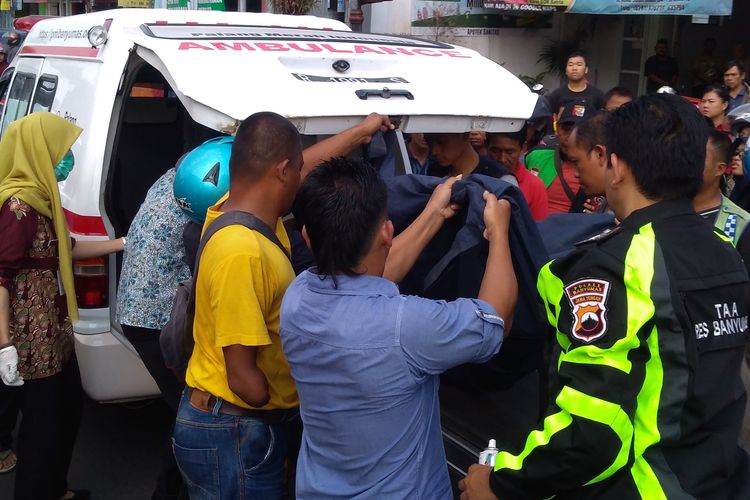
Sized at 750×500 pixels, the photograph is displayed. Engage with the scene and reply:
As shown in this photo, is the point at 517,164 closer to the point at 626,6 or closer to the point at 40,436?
the point at 40,436

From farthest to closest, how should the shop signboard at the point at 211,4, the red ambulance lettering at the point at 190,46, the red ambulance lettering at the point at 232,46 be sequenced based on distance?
the shop signboard at the point at 211,4
the red ambulance lettering at the point at 232,46
the red ambulance lettering at the point at 190,46

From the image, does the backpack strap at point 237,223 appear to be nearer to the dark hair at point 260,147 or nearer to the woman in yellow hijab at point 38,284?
the dark hair at point 260,147

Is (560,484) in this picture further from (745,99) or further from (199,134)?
(745,99)

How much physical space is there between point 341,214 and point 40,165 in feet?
7.13

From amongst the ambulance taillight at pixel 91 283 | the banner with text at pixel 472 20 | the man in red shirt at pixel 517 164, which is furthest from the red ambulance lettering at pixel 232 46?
the banner with text at pixel 472 20

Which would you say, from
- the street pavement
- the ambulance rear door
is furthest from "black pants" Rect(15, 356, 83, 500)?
the ambulance rear door

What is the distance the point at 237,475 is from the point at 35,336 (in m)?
1.54

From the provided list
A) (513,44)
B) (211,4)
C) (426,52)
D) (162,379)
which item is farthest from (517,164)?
(211,4)

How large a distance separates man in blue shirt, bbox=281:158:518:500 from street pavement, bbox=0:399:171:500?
8.38 feet

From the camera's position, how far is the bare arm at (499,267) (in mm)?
2146

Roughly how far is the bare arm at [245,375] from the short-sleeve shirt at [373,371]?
27 centimetres

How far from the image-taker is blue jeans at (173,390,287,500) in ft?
8.43

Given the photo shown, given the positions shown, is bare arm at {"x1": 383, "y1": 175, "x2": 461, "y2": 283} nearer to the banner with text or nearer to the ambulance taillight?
the ambulance taillight

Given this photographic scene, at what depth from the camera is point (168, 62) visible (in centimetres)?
318
